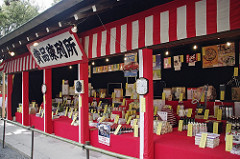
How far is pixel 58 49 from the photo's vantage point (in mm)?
6344

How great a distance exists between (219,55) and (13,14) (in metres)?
19.4

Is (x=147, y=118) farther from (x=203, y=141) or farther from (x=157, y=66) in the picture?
(x=157, y=66)

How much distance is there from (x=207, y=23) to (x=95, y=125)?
4820mm

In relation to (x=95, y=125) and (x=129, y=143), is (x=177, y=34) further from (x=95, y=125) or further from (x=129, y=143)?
(x=95, y=125)

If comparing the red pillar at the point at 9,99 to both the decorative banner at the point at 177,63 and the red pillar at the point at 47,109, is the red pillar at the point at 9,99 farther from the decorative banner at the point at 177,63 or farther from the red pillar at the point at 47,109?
the decorative banner at the point at 177,63

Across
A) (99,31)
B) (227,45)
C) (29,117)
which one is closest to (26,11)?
(29,117)

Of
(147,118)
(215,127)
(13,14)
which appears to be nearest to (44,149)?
(147,118)

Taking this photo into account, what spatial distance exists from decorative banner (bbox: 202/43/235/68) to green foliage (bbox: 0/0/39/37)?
18416mm

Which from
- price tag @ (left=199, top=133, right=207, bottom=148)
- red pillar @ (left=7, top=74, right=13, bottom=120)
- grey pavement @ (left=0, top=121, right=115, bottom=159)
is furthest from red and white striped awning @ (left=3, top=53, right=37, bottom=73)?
price tag @ (left=199, top=133, right=207, bottom=148)

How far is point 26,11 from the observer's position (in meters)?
20.1

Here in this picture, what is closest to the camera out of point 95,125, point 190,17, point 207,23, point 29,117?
point 207,23

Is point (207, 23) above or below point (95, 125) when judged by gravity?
above

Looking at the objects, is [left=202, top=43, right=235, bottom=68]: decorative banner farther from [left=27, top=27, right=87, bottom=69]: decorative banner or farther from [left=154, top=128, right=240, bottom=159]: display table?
[left=27, top=27, right=87, bottom=69]: decorative banner

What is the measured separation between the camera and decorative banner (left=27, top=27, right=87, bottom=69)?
5668 mm
